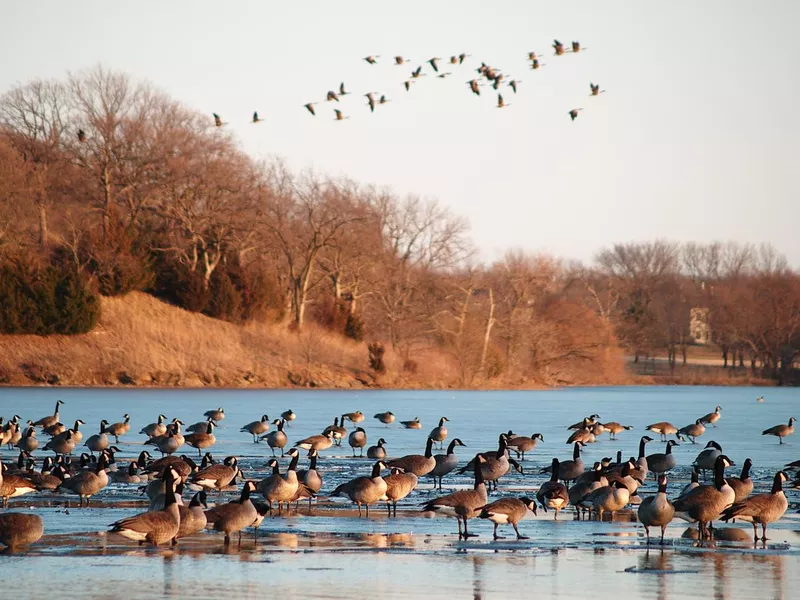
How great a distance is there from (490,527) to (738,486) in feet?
11.0

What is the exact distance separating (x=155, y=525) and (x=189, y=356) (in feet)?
148

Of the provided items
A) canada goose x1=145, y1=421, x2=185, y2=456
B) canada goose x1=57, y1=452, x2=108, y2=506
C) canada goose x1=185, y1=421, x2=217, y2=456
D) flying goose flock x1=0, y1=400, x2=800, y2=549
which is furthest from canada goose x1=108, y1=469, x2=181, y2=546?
canada goose x1=185, y1=421, x2=217, y2=456

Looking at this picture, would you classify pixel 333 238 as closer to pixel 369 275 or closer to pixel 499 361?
pixel 369 275

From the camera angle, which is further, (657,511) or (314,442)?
(314,442)

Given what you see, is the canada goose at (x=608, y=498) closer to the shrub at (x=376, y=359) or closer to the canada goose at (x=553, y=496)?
the canada goose at (x=553, y=496)

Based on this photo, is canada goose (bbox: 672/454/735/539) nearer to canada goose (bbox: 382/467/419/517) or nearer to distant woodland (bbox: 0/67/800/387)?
canada goose (bbox: 382/467/419/517)

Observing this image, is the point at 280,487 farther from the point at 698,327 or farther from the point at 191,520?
the point at 698,327

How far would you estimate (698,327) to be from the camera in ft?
359

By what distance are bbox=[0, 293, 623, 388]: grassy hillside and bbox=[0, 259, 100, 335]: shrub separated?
0.58 metres

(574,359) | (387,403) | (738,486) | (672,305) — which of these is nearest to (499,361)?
(574,359)

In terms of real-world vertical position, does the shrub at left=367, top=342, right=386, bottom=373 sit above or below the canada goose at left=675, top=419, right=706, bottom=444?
above

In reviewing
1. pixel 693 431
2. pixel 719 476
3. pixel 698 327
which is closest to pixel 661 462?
pixel 719 476

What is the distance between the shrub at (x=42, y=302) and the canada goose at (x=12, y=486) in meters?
39.0

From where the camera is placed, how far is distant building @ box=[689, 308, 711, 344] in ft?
341
